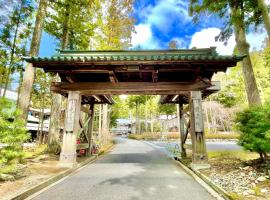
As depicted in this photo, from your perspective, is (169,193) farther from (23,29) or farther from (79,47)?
(23,29)

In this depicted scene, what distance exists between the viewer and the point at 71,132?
707 cm

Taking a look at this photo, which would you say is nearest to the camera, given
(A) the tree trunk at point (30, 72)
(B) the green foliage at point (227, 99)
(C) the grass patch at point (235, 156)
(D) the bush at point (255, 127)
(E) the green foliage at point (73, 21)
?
(D) the bush at point (255, 127)

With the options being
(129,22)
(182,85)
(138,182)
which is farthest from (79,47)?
(138,182)

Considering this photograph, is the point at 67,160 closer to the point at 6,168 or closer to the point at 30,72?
the point at 6,168

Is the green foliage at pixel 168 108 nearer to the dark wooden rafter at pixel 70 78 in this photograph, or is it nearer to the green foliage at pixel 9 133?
the dark wooden rafter at pixel 70 78

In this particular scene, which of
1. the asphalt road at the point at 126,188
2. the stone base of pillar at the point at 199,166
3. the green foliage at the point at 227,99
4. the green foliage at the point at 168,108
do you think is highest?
the green foliage at the point at 227,99

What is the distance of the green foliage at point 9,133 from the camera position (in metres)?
4.62

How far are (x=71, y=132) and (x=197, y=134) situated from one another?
4.74 meters

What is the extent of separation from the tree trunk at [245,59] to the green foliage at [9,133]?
28.0 feet

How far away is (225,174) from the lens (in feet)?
18.1

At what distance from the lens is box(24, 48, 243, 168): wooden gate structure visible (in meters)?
6.27

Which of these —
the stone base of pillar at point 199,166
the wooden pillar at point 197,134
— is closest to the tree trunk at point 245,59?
the wooden pillar at point 197,134

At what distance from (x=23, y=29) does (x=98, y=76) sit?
7.30 metres

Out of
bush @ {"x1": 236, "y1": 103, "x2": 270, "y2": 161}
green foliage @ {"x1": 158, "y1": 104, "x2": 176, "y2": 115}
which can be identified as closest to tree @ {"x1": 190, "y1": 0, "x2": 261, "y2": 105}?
bush @ {"x1": 236, "y1": 103, "x2": 270, "y2": 161}
